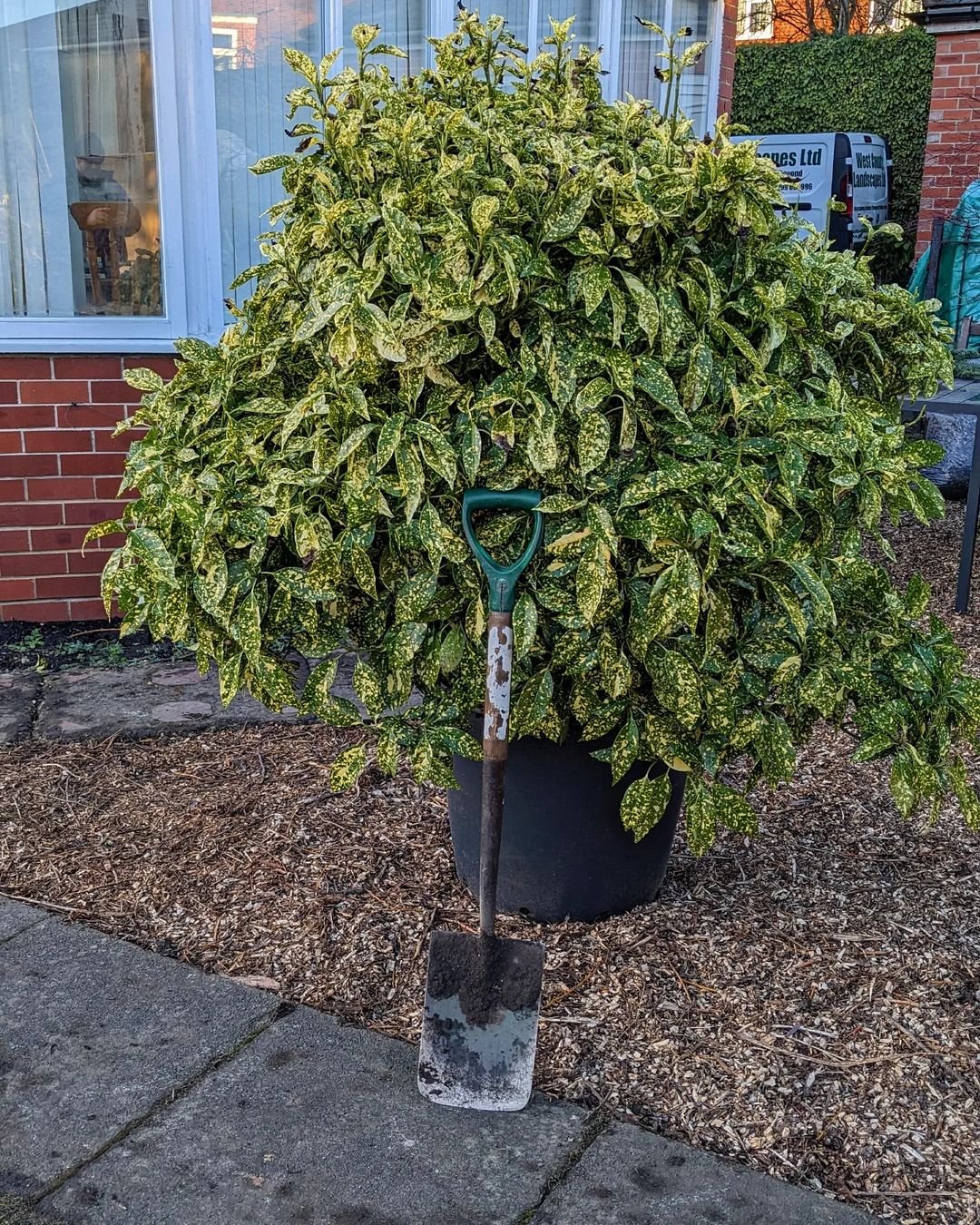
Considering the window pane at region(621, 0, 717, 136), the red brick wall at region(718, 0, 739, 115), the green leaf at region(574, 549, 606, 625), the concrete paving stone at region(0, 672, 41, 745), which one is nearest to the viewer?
the green leaf at region(574, 549, 606, 625)

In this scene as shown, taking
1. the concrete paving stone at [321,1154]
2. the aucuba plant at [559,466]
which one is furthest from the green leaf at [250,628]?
the concrete paving stone at [321,1154]

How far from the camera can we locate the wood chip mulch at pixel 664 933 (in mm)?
2164

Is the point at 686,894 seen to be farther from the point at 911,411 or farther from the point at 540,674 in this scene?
the point at 911,411

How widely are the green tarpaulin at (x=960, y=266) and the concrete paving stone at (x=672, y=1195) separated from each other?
813 cm

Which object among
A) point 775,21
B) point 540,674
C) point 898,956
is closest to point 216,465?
point 540,674

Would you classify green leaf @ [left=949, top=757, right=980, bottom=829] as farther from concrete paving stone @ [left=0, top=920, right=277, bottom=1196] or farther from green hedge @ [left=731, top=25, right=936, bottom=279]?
green hedge @ [left=731, top=25, right=936, bottom=279]

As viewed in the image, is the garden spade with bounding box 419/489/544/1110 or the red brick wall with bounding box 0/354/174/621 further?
the red brick wall with bounding box 0/354/174/621

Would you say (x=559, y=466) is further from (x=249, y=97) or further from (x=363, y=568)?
(x=249, y=97)

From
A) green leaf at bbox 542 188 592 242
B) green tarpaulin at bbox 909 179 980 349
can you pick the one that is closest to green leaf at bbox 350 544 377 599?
green leaf at bbox 542 188 592 242

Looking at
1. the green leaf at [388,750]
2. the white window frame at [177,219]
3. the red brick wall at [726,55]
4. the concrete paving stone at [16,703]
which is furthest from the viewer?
the red brick wall at [726,55]

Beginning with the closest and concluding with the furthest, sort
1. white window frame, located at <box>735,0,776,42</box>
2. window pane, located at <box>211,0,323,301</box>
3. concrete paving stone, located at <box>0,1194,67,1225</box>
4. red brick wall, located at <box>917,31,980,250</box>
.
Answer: concrete paving stone, located at <box>0,1194,67,1225</box> → window pane, located at <box>211,0,323,301</box> → red brick wall, located at <box>917,31,980,250</box> → white window frame, located at <box>735,0,776,42</box>

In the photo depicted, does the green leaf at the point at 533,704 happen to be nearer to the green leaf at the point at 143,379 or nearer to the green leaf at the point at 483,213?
the green leaf at the point at 483,213

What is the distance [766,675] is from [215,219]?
321 cm

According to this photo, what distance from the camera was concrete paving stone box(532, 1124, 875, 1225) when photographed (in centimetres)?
190
